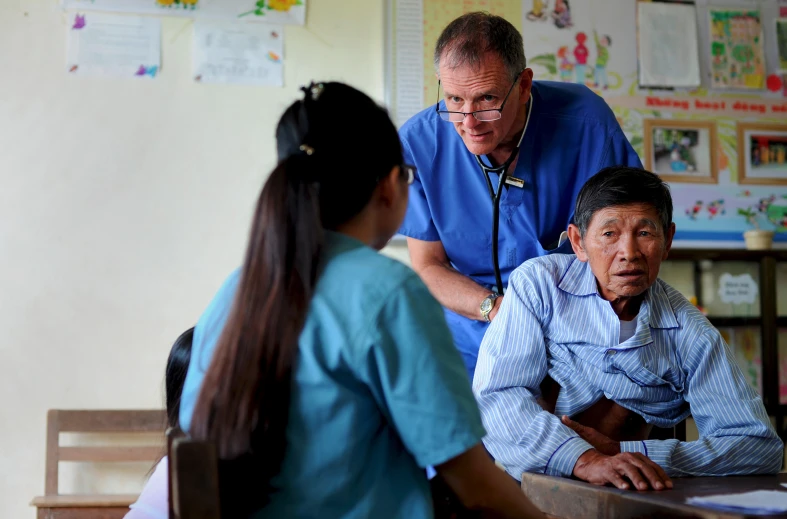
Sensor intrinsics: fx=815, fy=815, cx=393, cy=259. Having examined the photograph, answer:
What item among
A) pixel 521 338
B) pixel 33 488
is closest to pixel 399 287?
pixel 521 338

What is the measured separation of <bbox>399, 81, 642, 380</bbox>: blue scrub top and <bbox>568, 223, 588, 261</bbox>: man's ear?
213mm

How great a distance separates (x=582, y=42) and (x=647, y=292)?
2.23 meters

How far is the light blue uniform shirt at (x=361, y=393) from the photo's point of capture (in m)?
0.88

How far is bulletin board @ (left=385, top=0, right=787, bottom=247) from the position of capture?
355 cm

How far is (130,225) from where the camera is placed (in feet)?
11.0

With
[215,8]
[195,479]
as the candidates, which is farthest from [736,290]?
[195,479]

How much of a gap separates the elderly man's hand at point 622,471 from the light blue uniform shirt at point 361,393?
0.44 meters

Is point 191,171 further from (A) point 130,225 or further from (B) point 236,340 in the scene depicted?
(B) point 236,340

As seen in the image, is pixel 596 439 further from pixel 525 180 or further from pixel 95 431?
pixel 95 431

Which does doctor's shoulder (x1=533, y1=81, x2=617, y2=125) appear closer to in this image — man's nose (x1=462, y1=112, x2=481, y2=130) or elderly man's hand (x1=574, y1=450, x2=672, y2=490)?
man's nose (x1=462, y1=112, x2=481, y2=130)

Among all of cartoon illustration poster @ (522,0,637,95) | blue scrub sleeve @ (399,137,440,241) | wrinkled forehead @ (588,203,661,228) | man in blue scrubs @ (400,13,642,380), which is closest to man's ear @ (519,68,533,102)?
man in blue scrubs @ (400,13,642,380)

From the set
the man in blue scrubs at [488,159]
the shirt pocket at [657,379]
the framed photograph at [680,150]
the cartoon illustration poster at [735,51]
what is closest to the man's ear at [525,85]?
the man in blue scrubs at [488,159]

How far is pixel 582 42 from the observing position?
365 centimetres

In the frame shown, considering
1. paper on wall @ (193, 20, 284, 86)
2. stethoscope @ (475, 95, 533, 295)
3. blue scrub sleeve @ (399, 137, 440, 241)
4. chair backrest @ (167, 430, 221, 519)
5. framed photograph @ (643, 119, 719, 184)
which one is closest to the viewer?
chair backrest @ (167, 430, 221, 519)
